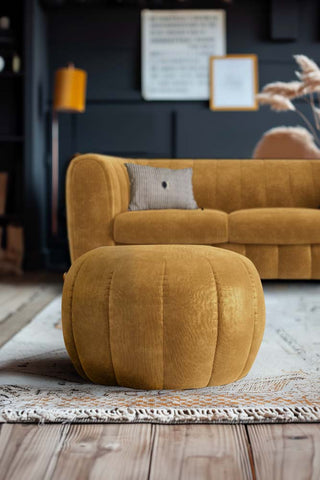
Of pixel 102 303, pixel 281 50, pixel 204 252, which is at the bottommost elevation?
pixel 102 303

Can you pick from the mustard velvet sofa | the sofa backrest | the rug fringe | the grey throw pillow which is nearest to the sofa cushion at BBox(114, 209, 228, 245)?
the mustard velvet sofa

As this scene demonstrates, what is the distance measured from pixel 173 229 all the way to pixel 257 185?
0.86 metres

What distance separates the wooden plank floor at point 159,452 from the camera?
3.17 feet

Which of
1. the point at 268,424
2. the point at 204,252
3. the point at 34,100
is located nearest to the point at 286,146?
the point at 34,100

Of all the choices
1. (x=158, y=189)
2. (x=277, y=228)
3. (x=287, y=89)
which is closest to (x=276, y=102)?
(x=287, y=89)

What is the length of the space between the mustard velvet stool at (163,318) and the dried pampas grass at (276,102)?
3.64m

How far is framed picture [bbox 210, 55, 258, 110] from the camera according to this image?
4.83 m

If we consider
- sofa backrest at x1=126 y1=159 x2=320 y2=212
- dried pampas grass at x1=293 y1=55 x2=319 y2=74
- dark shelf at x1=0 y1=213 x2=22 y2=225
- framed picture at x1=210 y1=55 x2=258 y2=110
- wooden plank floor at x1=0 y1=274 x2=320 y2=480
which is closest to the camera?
wooden plank floor at x1=0 y1=274 x2=320 y2=480

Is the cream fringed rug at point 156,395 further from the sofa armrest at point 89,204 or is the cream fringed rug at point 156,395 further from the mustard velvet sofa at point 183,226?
the sofa armrest at point 89,204

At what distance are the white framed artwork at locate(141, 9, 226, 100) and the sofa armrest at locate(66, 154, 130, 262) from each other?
6.90ft

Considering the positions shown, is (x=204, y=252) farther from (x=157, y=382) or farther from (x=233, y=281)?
(x=157, y=382)

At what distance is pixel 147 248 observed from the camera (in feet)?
4.84

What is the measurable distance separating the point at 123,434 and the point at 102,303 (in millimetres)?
325

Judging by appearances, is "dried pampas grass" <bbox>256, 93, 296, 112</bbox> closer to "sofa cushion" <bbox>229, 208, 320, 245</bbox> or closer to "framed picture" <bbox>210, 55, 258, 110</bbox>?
"framed picture" <bbox>210, 55, 258, 110</bbox>
